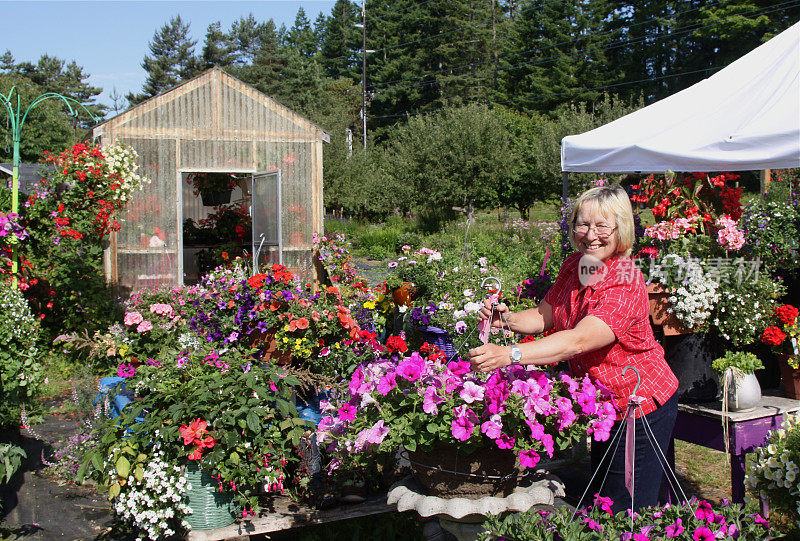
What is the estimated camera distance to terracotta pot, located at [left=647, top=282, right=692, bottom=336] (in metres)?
3.11

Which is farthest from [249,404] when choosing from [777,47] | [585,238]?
[777,47]

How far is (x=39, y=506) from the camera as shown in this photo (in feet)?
12.0

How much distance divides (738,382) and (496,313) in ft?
4.24

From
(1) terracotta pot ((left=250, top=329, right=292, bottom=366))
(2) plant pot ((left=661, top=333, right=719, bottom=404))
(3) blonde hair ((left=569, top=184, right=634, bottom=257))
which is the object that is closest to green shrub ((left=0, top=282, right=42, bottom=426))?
(1) terracotta pot ((left=250, top=329, right=292, bottom=366))

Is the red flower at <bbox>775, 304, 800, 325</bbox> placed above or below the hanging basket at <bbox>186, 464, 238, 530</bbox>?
above

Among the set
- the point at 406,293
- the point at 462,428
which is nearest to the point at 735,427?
the point at 462,428

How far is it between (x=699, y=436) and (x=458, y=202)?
1869 cm

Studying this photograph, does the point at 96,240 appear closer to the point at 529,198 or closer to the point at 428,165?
the point at 428,165

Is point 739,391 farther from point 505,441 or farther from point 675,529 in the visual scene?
point 505,441

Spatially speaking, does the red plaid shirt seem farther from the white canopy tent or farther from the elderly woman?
the white canopy tent

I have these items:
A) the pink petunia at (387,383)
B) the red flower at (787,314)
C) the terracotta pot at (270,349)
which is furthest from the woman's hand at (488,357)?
the terracotta pot at (270,349)

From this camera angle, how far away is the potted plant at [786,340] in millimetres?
3096

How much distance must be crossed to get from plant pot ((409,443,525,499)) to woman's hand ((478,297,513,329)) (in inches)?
18.8

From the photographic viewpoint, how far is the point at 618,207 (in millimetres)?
2080
